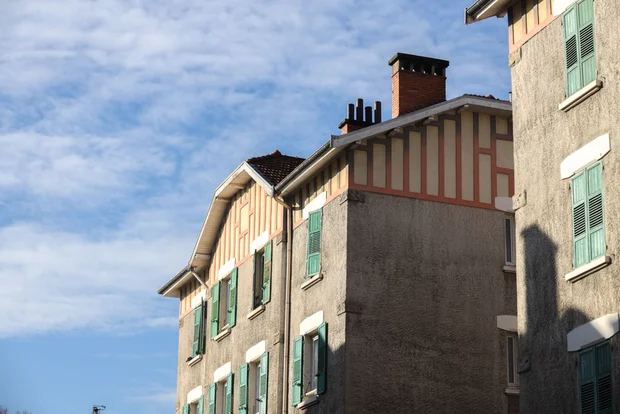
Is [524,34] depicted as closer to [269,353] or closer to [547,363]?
[547,363]

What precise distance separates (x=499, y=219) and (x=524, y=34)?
→ 6.22m

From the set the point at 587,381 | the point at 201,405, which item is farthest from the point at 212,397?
the point at 587,381

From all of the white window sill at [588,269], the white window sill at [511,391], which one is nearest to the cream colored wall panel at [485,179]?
the white window sill at [511,391]

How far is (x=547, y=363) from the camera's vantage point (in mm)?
18125

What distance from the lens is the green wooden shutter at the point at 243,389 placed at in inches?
1119

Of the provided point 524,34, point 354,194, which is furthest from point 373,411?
point 524,34

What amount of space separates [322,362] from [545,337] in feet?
23.3

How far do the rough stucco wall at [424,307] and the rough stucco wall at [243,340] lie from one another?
3.30 metres

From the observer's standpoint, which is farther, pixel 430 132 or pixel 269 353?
pixel 269 353

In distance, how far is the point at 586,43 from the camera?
59.8 ft

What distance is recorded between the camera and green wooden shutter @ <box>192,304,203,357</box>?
32656 millimetres

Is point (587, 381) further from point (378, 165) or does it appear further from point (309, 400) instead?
point (378, 165)

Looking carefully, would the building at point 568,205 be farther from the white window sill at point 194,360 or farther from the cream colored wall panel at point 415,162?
the white window sill at point 194,360

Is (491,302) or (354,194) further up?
(354,194)
